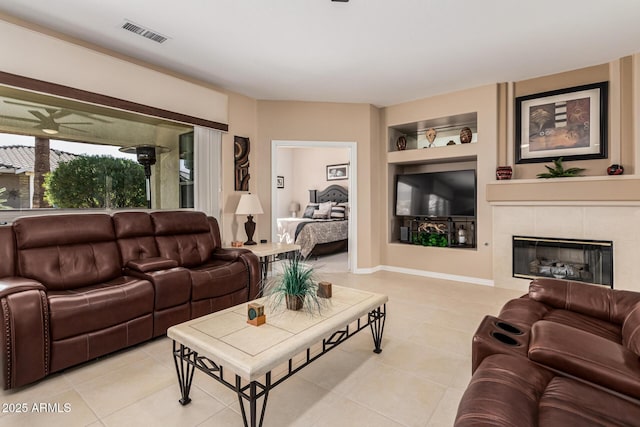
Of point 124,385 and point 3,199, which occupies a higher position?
point 3,199

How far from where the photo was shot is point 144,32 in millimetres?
3088

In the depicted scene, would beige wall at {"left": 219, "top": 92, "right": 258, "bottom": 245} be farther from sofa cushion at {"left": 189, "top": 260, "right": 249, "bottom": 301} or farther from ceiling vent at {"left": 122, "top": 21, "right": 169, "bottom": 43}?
ceiling vent at {"left": 122, "top": 21, "right": 169, "bottom": 43}

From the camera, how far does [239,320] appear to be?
2.04 metres

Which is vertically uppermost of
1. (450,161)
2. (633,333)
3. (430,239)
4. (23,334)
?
(450,161)

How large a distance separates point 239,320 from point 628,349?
197 cm

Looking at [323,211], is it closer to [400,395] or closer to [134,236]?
[134,236]

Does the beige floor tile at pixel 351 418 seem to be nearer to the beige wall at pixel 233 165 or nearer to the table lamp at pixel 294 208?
the beige wall at pixel 233 165

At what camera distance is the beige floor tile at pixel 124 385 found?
1.90 meters

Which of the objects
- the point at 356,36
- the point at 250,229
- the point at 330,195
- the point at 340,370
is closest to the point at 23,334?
the point at 340,370

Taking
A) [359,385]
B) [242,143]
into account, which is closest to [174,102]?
[242,143]

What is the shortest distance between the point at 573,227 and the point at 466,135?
1870mm

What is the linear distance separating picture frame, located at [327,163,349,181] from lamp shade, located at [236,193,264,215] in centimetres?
475

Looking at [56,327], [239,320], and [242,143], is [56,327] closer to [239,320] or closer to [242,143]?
[239,320]

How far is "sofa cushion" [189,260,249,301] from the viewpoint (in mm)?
2994
